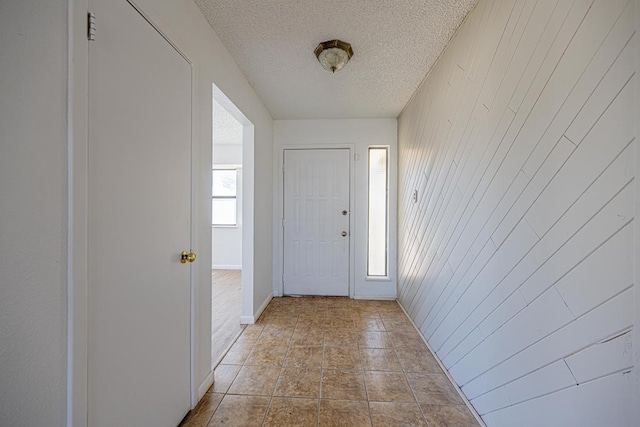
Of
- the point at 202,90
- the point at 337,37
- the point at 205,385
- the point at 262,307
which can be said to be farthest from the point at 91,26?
the point at 262,307

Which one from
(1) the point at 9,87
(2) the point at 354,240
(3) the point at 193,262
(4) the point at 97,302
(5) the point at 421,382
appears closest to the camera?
(1) the point at 9,87

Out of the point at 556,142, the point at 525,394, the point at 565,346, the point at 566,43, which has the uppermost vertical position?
the point at 566,43

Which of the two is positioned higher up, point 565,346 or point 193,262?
point 193,262

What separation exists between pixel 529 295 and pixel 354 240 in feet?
8.55

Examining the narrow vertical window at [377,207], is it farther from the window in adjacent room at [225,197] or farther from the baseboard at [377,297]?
the window in adjacent room at [225,197]

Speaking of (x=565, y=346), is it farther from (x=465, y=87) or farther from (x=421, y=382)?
(x=465, y=87)

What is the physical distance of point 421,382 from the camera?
6.35 feet

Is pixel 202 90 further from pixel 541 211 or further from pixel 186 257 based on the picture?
pixel 541 211

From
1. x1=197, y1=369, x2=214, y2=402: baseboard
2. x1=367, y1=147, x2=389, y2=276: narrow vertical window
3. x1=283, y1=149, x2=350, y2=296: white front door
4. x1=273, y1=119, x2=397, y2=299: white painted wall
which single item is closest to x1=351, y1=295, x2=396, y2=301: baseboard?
x1=273, y1=119, x2=397, y2=299: white painted wall

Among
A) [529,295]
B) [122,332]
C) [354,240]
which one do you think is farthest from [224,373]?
[354,240]

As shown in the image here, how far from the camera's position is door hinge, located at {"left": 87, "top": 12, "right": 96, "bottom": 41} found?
0.93 m

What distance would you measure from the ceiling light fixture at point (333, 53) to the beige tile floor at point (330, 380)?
2.28 metres

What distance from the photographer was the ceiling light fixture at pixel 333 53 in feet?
6.65

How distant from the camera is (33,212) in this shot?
2.55ft
